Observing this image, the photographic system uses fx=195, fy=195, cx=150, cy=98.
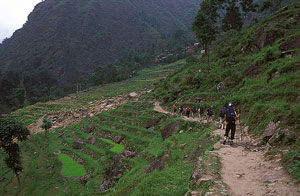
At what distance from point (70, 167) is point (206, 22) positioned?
88.2ft

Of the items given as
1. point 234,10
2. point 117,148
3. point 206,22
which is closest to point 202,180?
point 117,148

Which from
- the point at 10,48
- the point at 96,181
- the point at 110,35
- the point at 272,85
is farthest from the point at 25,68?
the point at 272,85

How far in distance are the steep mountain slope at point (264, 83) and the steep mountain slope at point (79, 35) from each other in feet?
353

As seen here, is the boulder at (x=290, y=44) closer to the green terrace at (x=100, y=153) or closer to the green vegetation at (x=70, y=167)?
the green terrace at (x=100, y=153)

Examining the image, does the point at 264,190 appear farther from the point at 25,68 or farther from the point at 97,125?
the point at 25,68

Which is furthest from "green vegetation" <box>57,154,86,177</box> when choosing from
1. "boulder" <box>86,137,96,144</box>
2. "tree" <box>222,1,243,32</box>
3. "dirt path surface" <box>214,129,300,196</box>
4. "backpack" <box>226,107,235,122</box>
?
"tree" <box>222,1,243,32</box>

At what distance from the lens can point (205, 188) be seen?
4.62 m

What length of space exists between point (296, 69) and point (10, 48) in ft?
581

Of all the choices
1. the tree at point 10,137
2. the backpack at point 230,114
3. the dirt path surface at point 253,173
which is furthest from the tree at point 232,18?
the tree at point 10,137

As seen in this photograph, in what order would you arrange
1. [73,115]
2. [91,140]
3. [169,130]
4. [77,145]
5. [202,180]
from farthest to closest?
[73,115] → [77,145] → [91,140] → [169,130] → [202,180]

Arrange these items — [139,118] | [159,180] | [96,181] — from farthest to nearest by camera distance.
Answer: [139,118], [96,181], [159,180]

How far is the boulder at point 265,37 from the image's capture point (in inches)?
712

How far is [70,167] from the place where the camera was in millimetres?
20234

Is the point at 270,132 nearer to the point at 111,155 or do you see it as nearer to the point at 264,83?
the point at 264,83
